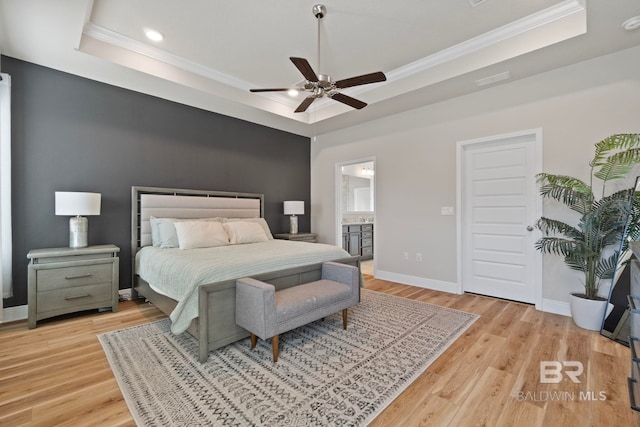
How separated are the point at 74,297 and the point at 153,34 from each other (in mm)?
2906

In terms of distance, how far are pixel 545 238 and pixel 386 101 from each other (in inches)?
103

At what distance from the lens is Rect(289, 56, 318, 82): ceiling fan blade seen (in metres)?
2.28

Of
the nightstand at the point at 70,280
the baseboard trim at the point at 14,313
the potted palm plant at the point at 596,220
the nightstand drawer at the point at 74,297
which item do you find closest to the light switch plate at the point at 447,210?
the potted palm plant at the point at 596,220

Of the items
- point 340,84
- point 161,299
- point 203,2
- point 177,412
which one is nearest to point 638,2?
point 340,84

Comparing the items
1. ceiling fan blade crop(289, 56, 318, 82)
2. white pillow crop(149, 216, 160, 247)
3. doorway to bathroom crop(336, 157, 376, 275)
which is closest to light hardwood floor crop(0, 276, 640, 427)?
white pillow crop(149, 216, 160, 247)

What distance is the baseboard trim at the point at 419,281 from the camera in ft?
13.4

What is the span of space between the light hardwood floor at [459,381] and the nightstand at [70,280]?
0.61ft

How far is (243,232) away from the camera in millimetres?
3889

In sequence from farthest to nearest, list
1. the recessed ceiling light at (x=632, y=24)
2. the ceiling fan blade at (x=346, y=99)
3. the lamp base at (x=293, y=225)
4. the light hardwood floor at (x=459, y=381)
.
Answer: the lamp base at (x=293, y=225) < the ceiling fan blade at (x=346, y=99) < the recessed ceiling light at (x=632, y=24) < the light hardwood floor at (x=459, y=381)

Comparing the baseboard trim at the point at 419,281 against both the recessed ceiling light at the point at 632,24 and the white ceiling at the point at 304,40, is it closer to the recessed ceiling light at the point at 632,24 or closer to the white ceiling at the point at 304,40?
the white ceiling at the point at 304,40

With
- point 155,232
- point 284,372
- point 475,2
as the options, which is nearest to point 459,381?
point 284,372

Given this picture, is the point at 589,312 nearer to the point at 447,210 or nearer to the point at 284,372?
the point at 447,210

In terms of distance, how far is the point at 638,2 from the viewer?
224 centimetres

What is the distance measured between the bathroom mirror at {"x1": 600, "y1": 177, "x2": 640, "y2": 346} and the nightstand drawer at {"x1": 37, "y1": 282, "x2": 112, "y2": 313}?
5.05 m
